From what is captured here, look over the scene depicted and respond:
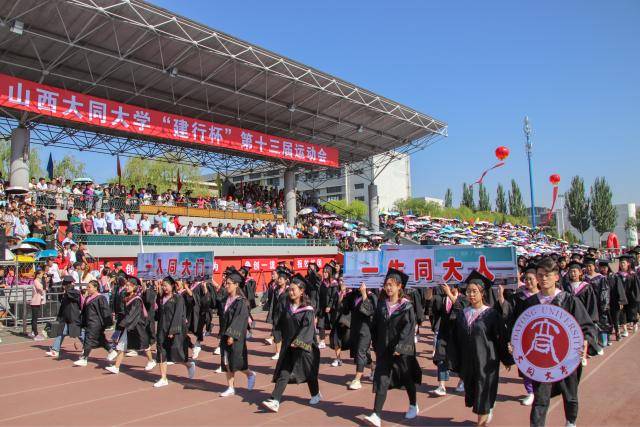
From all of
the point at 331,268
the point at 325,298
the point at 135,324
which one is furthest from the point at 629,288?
the point at 135,324

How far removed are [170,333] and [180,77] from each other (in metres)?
15.9

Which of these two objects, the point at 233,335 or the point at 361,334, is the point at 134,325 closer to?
the point at 233,335

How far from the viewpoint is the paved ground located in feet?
17.9

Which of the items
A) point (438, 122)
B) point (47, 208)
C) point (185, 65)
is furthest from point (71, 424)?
point (438, 122)

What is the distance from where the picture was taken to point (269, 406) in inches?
222

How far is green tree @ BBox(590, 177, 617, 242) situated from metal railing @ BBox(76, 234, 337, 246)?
44.2 meters

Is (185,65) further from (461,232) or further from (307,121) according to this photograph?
(461,232)

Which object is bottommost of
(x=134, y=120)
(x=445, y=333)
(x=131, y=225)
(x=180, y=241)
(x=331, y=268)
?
(x=445, y=333)

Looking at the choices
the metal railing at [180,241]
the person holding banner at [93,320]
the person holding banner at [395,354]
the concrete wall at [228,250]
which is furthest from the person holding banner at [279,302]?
the concrete wall at [228,250]

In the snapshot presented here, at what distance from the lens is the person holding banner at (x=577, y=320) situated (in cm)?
432

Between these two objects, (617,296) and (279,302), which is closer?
(279,302)

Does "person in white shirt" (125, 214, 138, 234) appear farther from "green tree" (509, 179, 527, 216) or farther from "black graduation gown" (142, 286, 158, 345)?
"green tree" (509, 179, 527, 216)

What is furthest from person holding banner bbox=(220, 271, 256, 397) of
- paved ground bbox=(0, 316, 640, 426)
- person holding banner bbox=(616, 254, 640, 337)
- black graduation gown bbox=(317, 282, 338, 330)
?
person holding banner bbox=(616, 254, 640, 337)

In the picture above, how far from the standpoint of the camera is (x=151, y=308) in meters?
8.81
